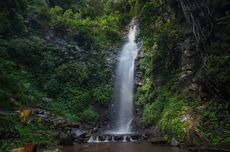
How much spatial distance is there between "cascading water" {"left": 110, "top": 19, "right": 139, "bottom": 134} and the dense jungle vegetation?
714 millimetres

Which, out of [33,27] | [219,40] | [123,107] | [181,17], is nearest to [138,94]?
[123,107]

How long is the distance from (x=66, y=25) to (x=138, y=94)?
375 inches

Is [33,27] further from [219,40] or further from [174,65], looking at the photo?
[219,40]

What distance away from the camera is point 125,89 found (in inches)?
790

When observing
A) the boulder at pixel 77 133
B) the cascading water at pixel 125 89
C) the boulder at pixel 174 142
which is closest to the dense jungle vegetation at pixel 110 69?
the boulder at pixel 174 142

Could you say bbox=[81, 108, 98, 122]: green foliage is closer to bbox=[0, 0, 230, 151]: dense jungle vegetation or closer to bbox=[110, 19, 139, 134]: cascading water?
bbox=[0, 0, 230, 151]: dense jungle vegetation

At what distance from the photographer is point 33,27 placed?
70.7 feet

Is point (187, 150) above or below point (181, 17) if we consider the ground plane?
below

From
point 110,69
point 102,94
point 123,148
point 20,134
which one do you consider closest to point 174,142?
point 123,148

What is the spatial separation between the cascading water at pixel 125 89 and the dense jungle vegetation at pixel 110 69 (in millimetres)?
714

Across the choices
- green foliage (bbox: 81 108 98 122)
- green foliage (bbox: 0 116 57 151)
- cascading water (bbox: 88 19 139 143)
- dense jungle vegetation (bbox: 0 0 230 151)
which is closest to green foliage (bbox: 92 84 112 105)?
dense jungle vegetation (bbox: 0 0 230 151)

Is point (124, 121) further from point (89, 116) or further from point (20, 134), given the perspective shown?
point (20, 134)

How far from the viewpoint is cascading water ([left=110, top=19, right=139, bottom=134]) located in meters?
17.5

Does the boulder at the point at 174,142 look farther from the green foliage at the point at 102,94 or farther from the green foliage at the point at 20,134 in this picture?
the green foliage at the point at 102,94
